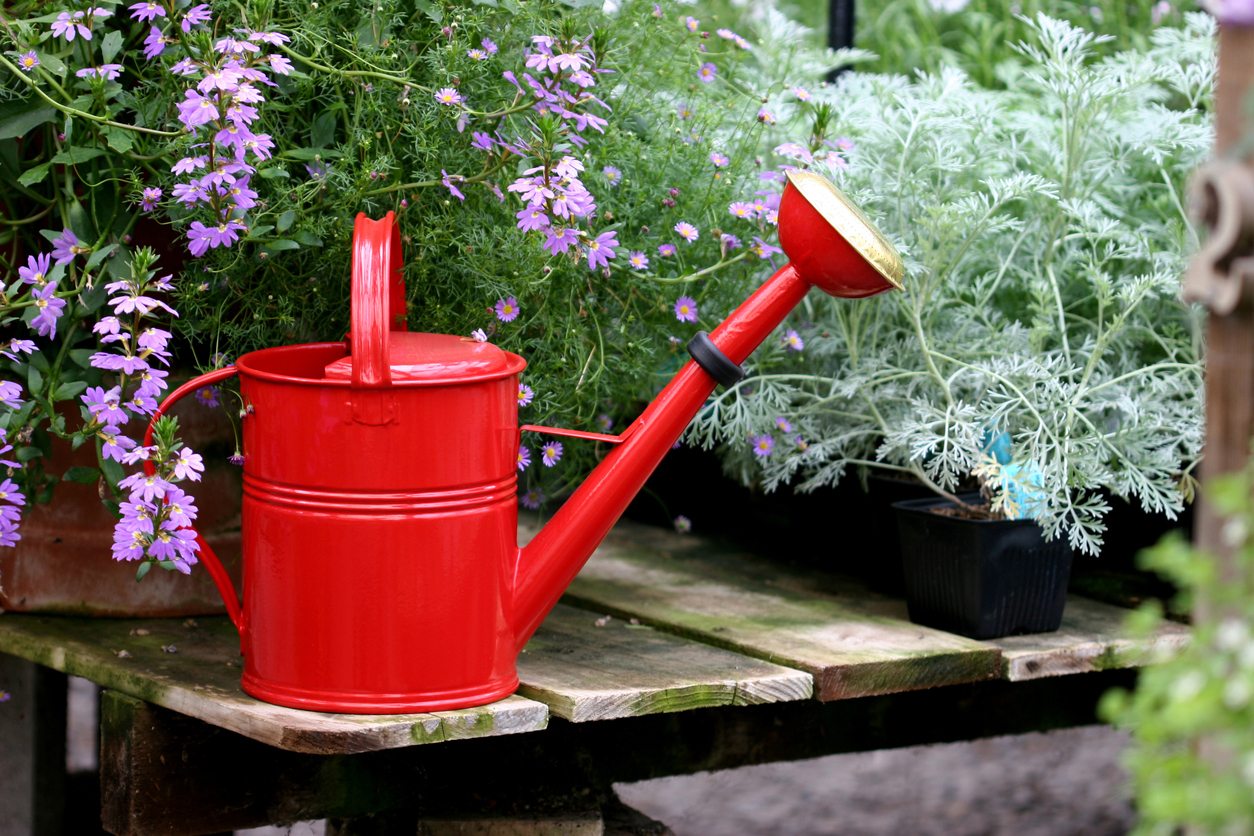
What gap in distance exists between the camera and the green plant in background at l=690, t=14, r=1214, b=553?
6.31 ft

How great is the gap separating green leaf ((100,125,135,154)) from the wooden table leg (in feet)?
2.82

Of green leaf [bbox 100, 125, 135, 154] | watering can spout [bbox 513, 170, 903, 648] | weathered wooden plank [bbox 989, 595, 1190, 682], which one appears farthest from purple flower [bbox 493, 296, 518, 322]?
weathered wooden plank [bbox 989, 595, 1190, 682]

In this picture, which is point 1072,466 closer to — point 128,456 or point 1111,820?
point 128,456

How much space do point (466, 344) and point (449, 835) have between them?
63 cm

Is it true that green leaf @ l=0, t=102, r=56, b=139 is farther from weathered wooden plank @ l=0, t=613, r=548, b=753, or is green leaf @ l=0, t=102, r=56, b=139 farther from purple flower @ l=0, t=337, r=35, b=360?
weathered wooden plank @ l=0, t=613, r=548, b=753

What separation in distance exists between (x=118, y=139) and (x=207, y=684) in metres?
0.59

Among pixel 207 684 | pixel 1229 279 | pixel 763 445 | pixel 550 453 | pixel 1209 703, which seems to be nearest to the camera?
pixel 1209 703

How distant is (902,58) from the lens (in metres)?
3.66

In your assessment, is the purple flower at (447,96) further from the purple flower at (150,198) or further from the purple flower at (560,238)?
→ the purple flower at (150,198)

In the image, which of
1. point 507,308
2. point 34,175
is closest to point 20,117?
point 34,175

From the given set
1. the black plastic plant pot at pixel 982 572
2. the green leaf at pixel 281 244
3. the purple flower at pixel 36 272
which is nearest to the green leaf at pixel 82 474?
the purple flower at pixel 36 272

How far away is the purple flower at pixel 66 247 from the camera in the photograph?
1.60 m

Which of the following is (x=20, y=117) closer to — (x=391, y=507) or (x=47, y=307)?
(x=47, y=307)

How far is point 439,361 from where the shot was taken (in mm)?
1522
